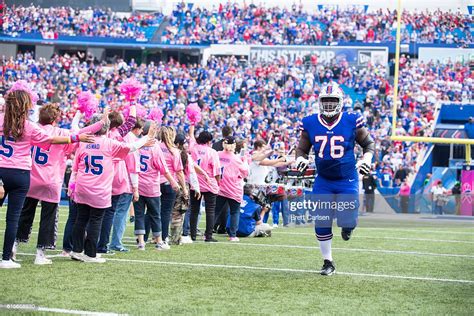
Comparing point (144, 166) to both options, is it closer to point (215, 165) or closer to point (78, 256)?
point (215, 165)

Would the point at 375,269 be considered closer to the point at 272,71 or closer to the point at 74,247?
the point at 74,247

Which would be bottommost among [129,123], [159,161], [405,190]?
[405,190]

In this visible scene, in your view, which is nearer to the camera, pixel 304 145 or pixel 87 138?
pixel 87 138

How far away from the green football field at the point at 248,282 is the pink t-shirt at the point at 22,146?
3.33ft

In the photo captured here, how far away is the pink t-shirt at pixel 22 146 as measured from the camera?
28.1 ft

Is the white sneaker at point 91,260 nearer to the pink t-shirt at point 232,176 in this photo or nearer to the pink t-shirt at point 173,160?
the pink t-shirt at point 173,160

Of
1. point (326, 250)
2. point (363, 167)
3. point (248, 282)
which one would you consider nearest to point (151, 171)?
point (326, 250)

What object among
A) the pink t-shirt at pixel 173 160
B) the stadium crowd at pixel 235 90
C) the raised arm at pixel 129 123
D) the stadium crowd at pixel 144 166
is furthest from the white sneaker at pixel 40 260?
the stadium crowd at pixel 235 90

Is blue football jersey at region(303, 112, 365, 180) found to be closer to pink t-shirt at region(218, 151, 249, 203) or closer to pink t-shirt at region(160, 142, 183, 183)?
pink t-shirt at region(160, 142, 183, 183)

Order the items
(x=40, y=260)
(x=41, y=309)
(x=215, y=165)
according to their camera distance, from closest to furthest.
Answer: (x=41, y=309)
(x=40, y=260)
(x=215, y=165)

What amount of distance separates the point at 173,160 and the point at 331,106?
3.55 m

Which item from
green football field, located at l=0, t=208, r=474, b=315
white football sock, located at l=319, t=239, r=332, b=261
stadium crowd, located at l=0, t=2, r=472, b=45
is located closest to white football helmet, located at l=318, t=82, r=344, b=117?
white football sock, located at l=319, t=239, r=332, b=261

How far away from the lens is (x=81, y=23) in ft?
155

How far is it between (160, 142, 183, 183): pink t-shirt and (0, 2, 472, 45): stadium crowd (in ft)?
100
